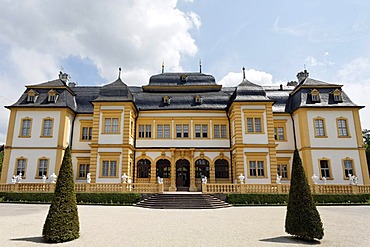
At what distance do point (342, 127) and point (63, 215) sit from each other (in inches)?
978

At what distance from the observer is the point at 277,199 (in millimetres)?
19234

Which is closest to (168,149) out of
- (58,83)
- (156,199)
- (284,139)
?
(156,199)

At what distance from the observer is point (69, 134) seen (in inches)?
1021

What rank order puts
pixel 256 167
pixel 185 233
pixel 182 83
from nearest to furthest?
pixel 185 233 < pixel 256 167 < pixel 182 83

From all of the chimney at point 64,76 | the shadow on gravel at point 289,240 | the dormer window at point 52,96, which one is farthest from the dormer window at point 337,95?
the chimney at point 64,76

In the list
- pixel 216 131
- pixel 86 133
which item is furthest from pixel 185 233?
pixel 86 133

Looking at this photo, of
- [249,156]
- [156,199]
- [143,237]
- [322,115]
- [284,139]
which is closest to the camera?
[143,237]

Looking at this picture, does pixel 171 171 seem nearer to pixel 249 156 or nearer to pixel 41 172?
pixel 249 156

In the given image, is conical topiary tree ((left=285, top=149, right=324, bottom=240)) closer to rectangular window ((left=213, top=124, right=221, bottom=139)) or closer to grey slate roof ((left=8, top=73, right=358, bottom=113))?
grey slate roof ((left=8, top=73, right=358, bottom=113))

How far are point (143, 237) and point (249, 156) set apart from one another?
16.4 metres

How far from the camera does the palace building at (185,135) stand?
23.3 meters

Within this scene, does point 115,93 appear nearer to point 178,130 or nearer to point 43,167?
point 178,130

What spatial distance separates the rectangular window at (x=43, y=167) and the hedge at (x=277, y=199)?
1643cm

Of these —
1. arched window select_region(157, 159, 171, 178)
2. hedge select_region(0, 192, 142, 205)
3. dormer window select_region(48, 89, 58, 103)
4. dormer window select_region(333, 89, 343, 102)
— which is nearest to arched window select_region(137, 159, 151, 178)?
arched window select_region(157, 159, 171, 178)
